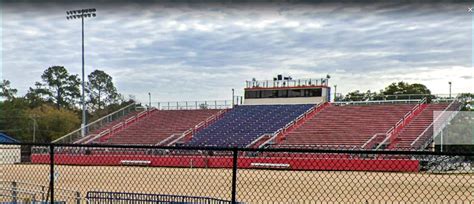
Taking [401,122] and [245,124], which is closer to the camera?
[401,122]

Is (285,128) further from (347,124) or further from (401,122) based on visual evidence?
(401,122)

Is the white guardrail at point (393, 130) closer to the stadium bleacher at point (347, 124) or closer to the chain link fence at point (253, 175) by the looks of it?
the stadium bleacher at point (347, 124)

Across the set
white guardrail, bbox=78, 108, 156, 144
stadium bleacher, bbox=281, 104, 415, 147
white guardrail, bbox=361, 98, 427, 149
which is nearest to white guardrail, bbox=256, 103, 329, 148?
stadium bleacher, bbox=281, 104, 415, 147

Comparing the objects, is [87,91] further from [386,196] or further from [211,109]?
[386,196]

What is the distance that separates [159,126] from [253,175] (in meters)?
22.8

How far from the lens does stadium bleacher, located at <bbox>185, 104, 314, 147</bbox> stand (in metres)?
40.5

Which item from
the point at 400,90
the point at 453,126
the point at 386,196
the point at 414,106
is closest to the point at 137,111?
the point at 414,106

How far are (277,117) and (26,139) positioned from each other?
29020 millimetres

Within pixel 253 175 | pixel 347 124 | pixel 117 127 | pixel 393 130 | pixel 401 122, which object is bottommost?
pixel 253 175

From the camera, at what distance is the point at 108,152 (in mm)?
38250

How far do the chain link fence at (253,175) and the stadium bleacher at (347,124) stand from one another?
4228mm

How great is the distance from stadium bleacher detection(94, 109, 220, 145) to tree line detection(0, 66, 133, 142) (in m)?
12.5

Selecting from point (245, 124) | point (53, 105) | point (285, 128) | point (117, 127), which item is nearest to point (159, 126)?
point (117, 127)

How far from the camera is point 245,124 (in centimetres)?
4403
